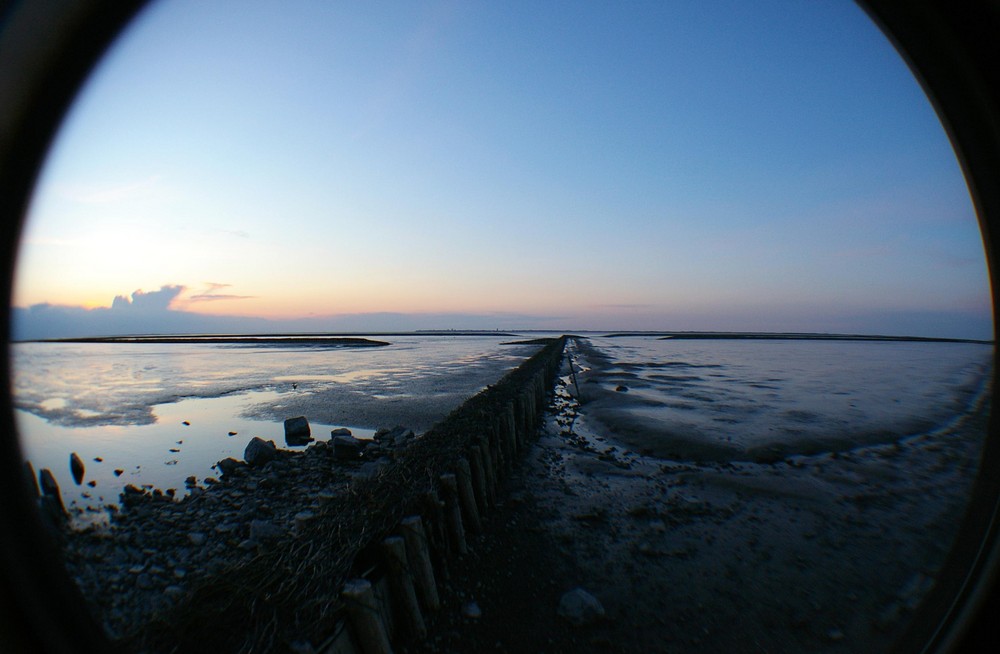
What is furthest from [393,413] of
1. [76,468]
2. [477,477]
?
[477,477]

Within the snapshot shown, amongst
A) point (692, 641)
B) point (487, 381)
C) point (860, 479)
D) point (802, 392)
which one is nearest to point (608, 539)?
point (692, 641)

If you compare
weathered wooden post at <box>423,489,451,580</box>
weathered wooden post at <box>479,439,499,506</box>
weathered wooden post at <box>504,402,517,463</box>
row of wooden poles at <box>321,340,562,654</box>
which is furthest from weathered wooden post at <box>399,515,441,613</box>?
weathered wooden post at <box>504,402,517,463</box>

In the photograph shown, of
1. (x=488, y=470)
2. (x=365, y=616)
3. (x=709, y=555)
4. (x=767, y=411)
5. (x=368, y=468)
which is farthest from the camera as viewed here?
(x=767, y=411)

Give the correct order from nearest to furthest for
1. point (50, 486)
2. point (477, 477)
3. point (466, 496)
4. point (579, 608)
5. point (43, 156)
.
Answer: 1. point (43, 156)
2. point (579, 608)
3. point (466, 496)
4. point (477, 477)
5. point (50, 486)

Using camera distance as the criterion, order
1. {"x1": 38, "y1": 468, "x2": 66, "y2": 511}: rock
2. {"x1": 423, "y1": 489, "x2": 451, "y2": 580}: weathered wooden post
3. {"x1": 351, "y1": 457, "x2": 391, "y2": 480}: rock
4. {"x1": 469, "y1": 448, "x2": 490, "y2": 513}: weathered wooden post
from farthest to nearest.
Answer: {"x1": 351, "y1": 457, "x2": 391, "y2": 480}: rock < {"x1": 38, "y1": 468, "x2": 66, "y2": 511}: rock < {"x1": 469, "y1": 448, "x2": 490, "y2": 513}: weathered wooden post < {"x1": 423, "y1": 489, "x2": 451, "y2": 580}: weathered wooden post

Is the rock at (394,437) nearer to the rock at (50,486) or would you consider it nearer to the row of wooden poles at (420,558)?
the row of wooden poles at (420,558)

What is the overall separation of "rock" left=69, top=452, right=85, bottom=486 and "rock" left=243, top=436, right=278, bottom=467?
2.69 meters

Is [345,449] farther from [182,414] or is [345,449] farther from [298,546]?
[182,414]

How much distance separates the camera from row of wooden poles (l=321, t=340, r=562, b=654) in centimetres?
254

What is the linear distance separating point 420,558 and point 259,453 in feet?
21.3

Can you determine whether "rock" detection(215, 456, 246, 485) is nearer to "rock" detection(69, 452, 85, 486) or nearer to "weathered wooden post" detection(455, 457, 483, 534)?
"rock" detection(69, 452, 85, 486)

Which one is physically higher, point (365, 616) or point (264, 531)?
point (365, 616)

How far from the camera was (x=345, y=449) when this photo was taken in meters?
8.58

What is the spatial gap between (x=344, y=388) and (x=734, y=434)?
1661cm
